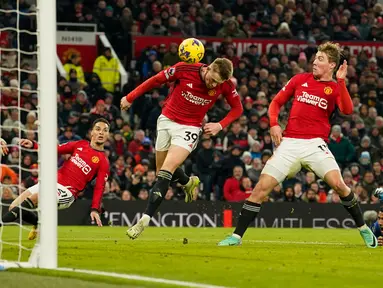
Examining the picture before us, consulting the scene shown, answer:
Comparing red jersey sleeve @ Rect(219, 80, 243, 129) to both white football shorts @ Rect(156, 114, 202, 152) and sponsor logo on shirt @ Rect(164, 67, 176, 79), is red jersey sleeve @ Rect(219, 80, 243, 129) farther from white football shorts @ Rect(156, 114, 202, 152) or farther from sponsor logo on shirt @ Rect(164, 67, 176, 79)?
sponsor logo on shirt @ Rect(164, 67, 176, 79)

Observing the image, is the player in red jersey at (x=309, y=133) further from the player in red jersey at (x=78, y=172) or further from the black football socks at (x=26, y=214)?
the black football socks at (x=26, y=214)

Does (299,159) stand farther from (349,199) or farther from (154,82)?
(154,82)

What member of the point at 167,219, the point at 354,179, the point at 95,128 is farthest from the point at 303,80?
the point at 354,179

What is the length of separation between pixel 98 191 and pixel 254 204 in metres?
2.24

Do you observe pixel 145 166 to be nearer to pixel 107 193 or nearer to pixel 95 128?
pixel 107 193

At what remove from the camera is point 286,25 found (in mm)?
32438

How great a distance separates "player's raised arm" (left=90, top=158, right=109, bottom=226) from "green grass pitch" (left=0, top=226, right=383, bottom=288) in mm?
366

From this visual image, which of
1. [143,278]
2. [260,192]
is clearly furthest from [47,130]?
[260,192]

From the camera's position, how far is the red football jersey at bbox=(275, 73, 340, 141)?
13578 mm

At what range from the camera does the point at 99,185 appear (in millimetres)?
14734

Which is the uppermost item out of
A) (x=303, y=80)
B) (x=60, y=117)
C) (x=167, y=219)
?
(x=303, y=80)

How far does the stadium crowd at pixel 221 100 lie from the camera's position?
80.8ft

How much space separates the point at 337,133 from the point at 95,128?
12.5m

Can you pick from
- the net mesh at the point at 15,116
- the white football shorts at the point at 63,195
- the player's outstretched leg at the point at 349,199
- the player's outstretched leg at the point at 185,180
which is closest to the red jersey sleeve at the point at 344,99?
the player's outstretched leg at the point at 349,199
